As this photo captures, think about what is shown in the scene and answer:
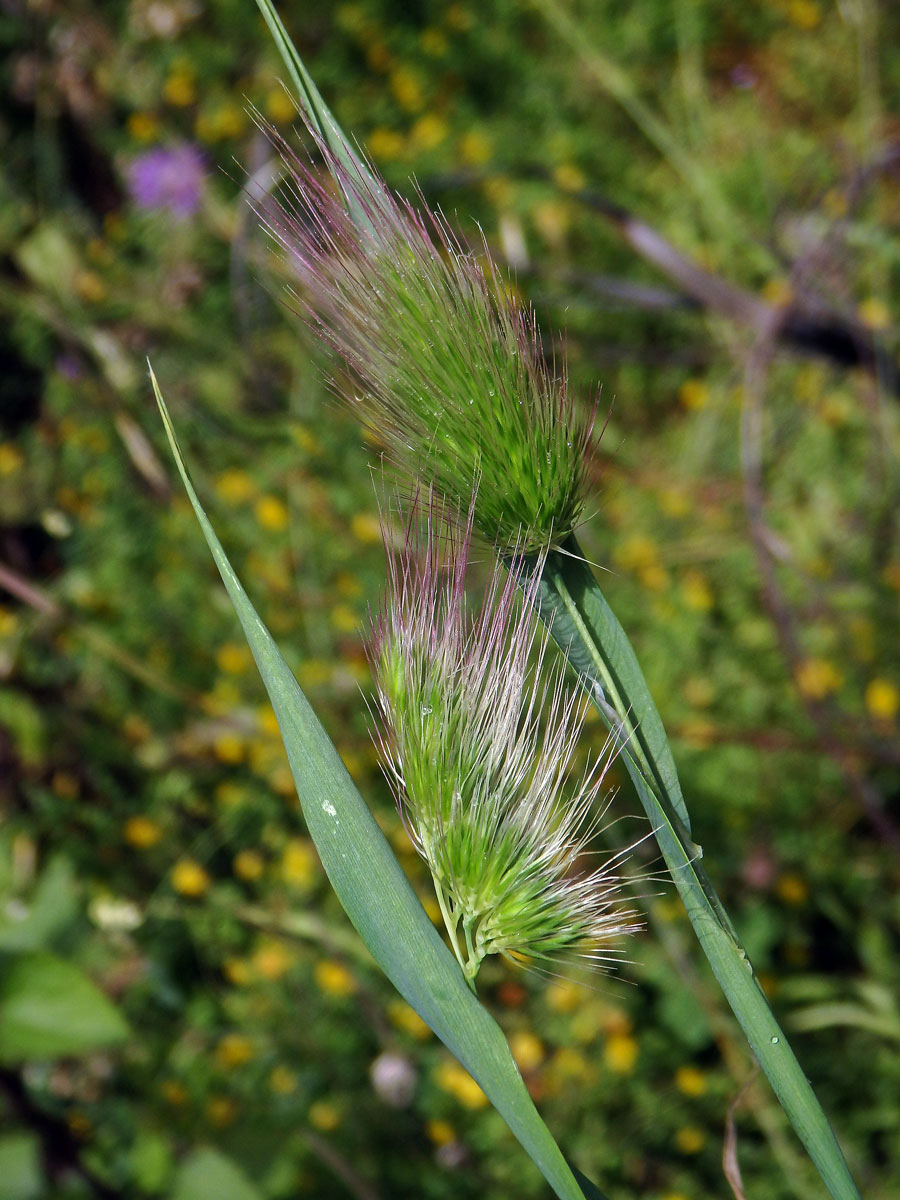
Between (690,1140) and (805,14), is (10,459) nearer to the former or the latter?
(690,1140)

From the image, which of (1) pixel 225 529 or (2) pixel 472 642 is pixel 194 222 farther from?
(2) pixel 472 642

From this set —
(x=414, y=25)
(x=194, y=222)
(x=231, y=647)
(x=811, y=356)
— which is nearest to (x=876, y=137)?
(x=811, y=356)

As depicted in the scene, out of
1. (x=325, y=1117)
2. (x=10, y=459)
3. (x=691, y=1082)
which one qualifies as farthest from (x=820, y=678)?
(x=10, y=459)

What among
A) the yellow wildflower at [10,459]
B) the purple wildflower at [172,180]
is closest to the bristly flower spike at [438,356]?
the yellow wildflower at [10,459]

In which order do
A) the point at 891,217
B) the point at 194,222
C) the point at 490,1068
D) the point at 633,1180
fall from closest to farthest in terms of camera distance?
the point at 490,1068, the point at 633,1180, the point at 891,217, the point at 194,222

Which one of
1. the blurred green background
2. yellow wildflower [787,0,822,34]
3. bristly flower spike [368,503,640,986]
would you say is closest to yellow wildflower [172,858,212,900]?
the blurred green background
